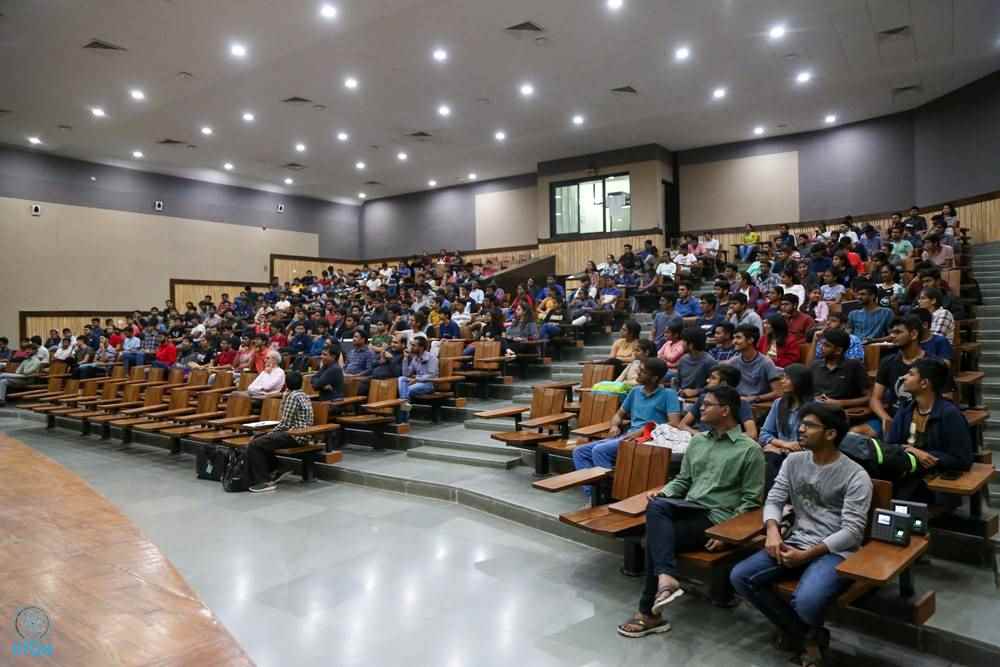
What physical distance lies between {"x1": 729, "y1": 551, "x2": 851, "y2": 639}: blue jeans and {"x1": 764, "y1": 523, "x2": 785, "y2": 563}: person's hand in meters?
0.04

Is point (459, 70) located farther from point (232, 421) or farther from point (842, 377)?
point (842, 377)

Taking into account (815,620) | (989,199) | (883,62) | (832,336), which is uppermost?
(883,62)

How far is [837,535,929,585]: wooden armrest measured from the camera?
2.15 metres

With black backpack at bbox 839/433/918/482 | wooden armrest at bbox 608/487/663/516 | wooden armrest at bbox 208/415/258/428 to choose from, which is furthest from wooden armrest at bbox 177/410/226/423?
black backpack at bbox 839/433/918/482

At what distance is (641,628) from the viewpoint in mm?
2734

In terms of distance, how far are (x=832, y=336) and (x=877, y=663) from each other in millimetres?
1998

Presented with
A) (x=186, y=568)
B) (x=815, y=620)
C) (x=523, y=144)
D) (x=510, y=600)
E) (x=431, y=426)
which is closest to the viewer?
(x=815, y=620)

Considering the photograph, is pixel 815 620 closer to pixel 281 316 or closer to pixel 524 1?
pixel 524 1

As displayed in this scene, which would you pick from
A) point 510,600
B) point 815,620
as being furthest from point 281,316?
point 815,620

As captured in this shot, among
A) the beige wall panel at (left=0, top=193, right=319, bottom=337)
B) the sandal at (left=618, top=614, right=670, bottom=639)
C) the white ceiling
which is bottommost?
the sandal at (left=618, top=614, right=670, bottom=639)

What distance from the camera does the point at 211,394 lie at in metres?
7.00

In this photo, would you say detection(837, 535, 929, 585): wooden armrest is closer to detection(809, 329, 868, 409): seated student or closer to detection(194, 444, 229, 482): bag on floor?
detection(809, 329, 868, 409): seated student

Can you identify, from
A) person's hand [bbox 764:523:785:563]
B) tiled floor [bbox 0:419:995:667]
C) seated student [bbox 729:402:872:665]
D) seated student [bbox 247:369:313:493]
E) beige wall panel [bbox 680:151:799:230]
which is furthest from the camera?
beige wall panel [bbox 680:151:799:230]

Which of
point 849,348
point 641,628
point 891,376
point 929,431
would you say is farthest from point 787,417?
point 849,348
